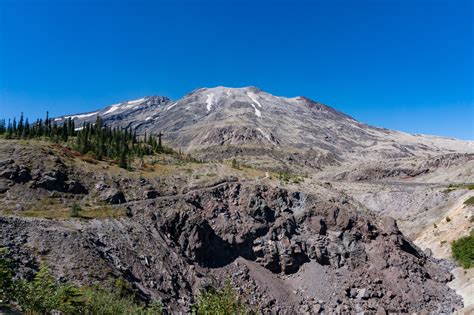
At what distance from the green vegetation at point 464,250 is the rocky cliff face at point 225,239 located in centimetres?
342

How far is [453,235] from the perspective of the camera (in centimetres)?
6234

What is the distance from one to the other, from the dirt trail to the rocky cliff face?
5.91ft

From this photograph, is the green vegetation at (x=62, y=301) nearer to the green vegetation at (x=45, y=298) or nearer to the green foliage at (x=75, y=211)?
the green vegetation at (x=45, y=298)

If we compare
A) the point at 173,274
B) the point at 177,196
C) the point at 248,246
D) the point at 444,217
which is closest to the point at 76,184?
the point at 177,196

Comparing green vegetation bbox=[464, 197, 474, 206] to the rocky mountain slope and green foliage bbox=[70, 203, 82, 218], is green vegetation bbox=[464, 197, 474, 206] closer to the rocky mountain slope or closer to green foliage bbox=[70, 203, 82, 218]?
the rocky mountain slope

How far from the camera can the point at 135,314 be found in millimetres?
16391

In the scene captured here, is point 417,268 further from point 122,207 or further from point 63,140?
point 63,140

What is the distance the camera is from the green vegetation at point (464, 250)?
54.4m

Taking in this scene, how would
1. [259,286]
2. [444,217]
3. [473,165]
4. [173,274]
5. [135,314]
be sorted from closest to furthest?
[135,314] → [173,274] → [259,286] → [444,217] → [473,165]

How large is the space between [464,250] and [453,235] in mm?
5892

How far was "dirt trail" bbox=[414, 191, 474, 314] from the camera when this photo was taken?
50.9 meters

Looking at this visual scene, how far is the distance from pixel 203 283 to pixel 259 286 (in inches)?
285

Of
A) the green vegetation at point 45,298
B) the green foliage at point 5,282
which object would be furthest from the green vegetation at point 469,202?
the green foliage at point 5,282

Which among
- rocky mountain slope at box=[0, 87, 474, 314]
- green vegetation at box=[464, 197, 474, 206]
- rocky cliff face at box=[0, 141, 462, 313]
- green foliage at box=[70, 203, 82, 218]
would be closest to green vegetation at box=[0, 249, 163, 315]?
rocky mountain slope at box=[0, 87, 474, 314]
